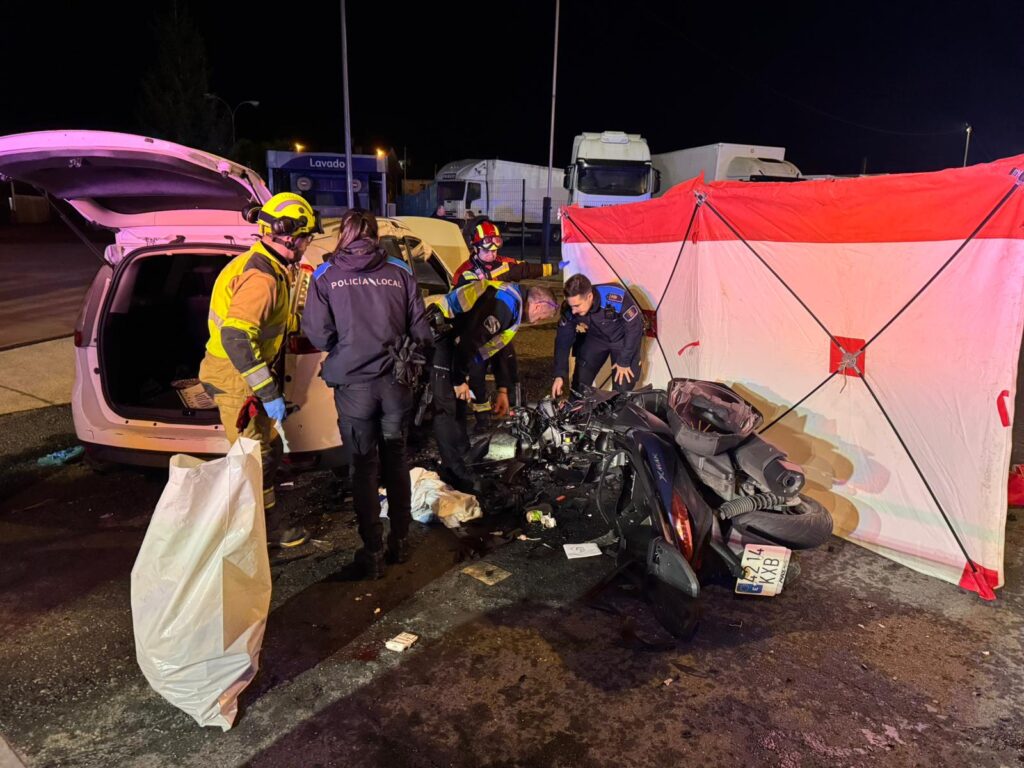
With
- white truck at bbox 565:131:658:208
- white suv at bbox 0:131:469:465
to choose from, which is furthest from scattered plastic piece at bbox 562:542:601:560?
white truck at bbox 565:131:658:208

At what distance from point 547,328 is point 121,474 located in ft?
24.3

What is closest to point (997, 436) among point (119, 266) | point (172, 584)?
point (172, 584)

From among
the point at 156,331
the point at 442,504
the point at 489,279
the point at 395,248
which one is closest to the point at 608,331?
the point at 489,279

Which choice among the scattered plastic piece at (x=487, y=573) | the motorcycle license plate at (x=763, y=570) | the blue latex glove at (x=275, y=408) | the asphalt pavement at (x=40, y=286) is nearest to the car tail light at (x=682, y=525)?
the motorcycle license plate at (x=763, y=570)

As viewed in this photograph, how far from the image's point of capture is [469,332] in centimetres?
445

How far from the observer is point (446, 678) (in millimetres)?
2775

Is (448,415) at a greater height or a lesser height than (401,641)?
greater

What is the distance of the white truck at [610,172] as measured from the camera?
17422 millimetres

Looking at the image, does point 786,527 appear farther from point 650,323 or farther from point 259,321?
point 650,323

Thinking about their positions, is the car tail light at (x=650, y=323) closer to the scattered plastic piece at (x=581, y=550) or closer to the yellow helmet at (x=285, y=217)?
the scattered plastic piece at (x=581, y=550)

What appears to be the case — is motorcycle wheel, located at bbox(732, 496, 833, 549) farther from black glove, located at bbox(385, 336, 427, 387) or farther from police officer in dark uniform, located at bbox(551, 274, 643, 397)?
police officer in dark uniform, located at bbox(551, 274, 643, 397)

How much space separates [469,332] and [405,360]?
108 cm

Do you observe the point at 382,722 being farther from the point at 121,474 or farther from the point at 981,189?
the point at 981,189

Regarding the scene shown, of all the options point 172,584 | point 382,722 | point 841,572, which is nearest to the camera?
point 172,584
